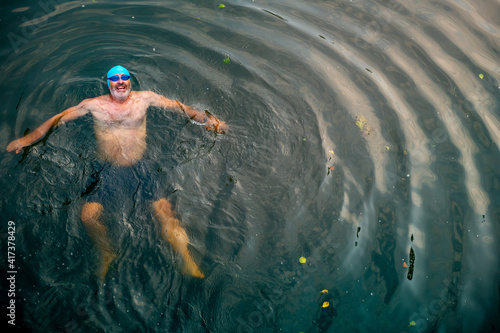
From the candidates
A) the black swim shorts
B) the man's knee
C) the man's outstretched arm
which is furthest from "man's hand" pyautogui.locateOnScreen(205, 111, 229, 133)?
the man's knee

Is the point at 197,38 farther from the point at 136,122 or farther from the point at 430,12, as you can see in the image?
the point at 430,12

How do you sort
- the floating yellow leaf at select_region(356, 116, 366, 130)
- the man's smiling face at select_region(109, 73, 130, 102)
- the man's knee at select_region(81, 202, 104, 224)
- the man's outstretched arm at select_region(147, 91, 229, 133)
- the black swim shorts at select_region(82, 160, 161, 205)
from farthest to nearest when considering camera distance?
1. the floating yellow leaf at select_region(356, 116, 366, 130)
2. the man's outstretched arm at select_region(147, 91, 229, 133)
3. the man's smiling face at select_region(109, 73, 130, 102)
4. the black swim shorts at select_region(82, 160, 161, 205)
5. the man's knee at select_region(81, 202, 104, 224)

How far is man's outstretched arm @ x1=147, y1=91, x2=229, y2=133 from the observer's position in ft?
18.0

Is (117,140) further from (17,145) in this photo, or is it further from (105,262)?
(105,262)

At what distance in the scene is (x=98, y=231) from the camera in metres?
4.37

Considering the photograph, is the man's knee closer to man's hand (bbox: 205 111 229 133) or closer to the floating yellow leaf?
man's hand (bbox: 205 111 229 133)

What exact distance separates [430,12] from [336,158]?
384cm

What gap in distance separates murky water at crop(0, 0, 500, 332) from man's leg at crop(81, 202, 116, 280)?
3.8 inches

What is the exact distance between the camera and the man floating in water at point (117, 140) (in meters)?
4.43

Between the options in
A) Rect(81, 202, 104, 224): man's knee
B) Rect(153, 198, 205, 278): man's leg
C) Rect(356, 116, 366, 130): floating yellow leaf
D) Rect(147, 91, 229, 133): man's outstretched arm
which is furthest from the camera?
Rect(356, 116, 366, 130): floating yellow leaf

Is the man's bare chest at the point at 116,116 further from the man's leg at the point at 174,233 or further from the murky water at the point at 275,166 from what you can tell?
the man's leg at the point at 174,233

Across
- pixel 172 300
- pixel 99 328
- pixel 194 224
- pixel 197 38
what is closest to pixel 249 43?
pixel 197 38

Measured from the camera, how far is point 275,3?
744 cm

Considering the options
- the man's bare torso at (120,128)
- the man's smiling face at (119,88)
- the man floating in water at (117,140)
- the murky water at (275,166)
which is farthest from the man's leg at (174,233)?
the man's smiling face at (119,88)
